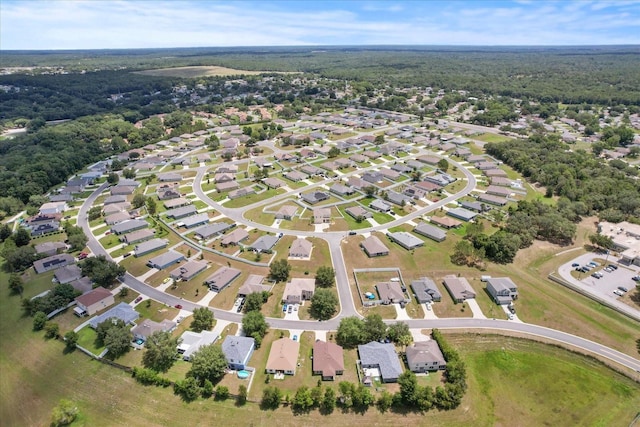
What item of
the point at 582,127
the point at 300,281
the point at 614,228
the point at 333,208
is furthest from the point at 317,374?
the point at 582,127

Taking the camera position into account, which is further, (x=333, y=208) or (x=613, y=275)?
(x=333, y=208)

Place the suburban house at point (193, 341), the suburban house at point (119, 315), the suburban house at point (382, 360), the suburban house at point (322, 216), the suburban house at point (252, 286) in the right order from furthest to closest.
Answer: the suburban house at point (322, 216), the suburban house at point (252, 286), the suburban house at point (119, 315), the suburban house at point (193, 341), the suburban house at point (382, 360)

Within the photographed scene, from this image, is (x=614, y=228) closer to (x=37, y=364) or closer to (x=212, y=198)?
(x=212, y=198)

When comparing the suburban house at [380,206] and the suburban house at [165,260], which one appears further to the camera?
the suburban house at [380,206]

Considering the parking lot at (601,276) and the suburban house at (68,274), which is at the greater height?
the suburban house at (68,274)

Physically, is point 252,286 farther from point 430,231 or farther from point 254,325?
point 430,231

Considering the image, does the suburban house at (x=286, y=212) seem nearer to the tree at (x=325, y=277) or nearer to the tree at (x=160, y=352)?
the tree at (x=325, y=277)

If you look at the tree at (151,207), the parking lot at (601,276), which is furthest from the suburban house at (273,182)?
the parking lot at (601,276)
